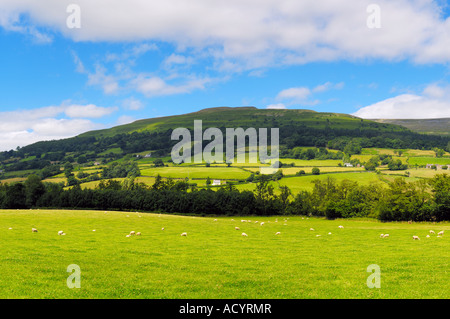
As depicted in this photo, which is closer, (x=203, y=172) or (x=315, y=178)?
(x=315, y=178)

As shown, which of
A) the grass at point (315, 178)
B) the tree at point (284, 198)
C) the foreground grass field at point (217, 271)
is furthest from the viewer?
the grass at point (315, 178)

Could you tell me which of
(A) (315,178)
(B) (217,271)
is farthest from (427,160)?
(B) (217,271)

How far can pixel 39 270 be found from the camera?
52.7 ft

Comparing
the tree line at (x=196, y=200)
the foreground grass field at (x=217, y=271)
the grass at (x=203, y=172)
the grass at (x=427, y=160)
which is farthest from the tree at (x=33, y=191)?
the grass at (x=427, y=160)

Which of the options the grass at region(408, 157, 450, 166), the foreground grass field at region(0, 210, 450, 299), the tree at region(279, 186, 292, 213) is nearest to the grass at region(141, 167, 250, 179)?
the tree at region(279, 186, 292, 213)

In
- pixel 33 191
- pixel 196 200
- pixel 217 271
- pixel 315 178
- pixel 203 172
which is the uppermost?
pixel 203 172

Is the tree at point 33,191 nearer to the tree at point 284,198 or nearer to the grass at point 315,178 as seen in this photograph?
the tree at point 284,198

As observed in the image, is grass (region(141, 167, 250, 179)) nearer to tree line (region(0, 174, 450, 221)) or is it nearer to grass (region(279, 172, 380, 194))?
grass (region(279, 172, 380, 194))

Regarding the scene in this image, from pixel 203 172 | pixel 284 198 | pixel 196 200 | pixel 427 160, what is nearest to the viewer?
pixel 196 200

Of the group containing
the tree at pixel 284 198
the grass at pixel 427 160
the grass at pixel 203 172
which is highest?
the grass at pixel 427 160

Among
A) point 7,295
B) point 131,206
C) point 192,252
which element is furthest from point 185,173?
point 7,295

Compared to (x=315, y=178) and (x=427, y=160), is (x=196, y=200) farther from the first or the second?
(x=427, y=160)
